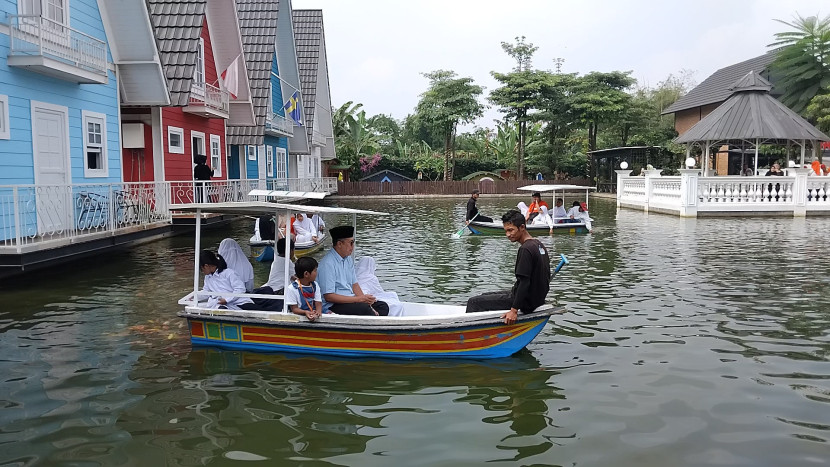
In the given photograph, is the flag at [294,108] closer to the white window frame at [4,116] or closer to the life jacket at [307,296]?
the white window frame at [4,116]

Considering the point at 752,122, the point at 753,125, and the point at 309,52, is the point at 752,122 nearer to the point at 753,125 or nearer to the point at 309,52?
the point at 753,125

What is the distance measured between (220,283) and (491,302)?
3.40 m

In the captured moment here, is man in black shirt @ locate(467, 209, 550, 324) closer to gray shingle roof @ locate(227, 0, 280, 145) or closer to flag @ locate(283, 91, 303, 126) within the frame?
gray shingle roof @ locate(227, 0, 280, 145)

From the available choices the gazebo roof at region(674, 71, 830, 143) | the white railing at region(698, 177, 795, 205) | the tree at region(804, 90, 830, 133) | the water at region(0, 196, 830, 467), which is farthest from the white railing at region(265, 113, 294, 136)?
the tree at region(804, 90, 830, 133)

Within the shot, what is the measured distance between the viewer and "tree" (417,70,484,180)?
51688mm

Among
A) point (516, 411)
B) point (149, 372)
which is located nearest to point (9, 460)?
point (149, 372)

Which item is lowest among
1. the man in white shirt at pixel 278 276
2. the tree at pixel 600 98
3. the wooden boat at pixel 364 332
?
the wooden boat at pixel 364 332

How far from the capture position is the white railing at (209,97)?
2103 cm

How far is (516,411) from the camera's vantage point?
20.6ft

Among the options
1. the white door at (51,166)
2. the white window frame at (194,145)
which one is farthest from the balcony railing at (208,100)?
the white door at (51,166)

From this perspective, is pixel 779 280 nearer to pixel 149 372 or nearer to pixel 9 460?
pixel 149 372

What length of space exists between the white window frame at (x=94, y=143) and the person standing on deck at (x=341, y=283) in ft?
34.5

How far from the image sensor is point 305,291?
7.91 metres

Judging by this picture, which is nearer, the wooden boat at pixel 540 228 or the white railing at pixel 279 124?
the wooden boat at pixel 540 228
